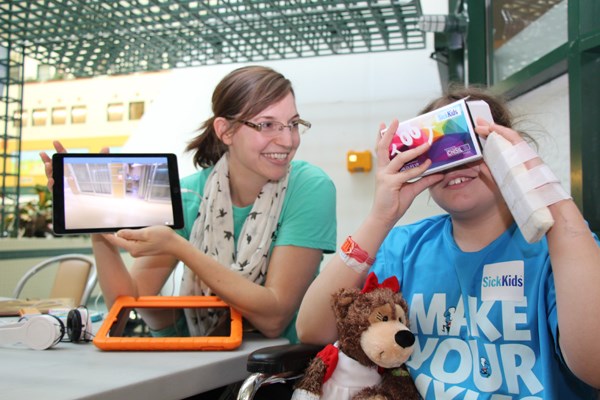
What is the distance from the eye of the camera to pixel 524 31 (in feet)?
7.14

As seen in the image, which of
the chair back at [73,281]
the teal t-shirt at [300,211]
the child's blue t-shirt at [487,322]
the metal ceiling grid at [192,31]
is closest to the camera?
the child's blue t-shirt at [487,322]

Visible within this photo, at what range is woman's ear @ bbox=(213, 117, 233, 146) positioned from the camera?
150 centimetres

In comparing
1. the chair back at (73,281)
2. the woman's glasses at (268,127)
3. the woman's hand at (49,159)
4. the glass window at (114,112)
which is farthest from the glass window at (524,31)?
the glass window at (114,112)

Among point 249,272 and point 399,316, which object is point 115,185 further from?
point 399,316

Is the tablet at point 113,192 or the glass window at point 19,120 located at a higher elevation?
the glass window at point 19,120

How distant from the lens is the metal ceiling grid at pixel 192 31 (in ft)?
9.67

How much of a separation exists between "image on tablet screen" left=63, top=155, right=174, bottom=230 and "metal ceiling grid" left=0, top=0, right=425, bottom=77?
192cm

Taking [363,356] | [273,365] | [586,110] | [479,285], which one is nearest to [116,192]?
[273,365]

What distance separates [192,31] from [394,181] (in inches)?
104

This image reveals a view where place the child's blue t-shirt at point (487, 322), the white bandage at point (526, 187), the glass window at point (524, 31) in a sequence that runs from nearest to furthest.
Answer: the white bandage at point (526, 187) → the child's blue t-shirt at point (487, 322) → the glass window at point (524, 31)

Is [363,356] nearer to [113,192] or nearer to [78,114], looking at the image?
[113,192]

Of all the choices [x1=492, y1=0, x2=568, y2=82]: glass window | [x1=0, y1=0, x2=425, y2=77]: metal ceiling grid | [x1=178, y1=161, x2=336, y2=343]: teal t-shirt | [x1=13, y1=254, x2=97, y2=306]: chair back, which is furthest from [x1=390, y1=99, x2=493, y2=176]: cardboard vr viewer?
[x1=0, y1=0, x2=425, y2=77]: metal ceiling grid

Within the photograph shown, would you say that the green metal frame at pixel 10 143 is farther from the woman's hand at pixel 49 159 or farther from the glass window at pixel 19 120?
the woman's hand at pixel 49 159

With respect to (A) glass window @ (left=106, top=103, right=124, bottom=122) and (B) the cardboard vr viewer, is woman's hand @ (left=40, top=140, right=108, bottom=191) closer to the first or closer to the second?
(B) the cardboard vr viewer
